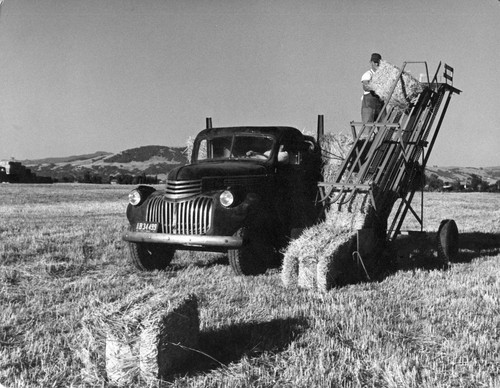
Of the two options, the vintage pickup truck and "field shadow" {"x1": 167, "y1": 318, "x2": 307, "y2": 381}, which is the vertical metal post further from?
"field shadow" {"x1": 167, "y1": 318, "x2": 307, "y2": 381}

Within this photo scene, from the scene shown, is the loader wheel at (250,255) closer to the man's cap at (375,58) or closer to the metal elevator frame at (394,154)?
the metal elevator frame at (394,154)

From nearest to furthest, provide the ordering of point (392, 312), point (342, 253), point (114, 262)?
point (392, 312) < point (342, 253) < point (114, 262)

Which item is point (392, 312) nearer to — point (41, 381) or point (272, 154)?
point (41, 381)

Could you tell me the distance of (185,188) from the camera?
→ 754cm

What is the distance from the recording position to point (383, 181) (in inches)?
318

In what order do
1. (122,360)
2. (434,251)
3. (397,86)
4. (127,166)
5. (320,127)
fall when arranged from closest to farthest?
(122,360), (397,86), (434,251), (320,127), (127,166)

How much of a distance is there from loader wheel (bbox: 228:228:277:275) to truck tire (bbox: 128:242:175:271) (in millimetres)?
1219

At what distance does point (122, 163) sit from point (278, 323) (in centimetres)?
5882

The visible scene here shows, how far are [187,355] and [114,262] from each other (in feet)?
16.2

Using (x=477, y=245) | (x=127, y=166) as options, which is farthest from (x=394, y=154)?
(x=127, y=166)

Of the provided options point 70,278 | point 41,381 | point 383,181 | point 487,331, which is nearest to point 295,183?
point 383,181

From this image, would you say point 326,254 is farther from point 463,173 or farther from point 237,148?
point 463,173

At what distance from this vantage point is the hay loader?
671 centimetres

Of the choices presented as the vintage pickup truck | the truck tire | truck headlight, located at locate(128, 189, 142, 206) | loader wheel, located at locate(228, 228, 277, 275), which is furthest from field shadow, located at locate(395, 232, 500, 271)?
truck headlight, located at locate(128, 189, 142, 206)
